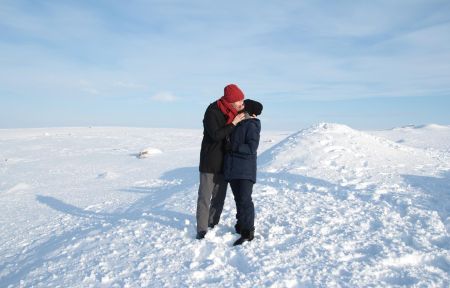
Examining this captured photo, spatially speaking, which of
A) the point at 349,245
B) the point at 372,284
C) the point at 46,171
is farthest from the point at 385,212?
the point at 46,171

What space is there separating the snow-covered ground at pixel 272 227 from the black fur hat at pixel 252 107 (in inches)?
73.0

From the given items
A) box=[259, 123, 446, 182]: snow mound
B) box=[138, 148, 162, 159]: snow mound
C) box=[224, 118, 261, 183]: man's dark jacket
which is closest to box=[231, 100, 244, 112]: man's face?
box=[224, 118, 261, 183]: man's dark jacket

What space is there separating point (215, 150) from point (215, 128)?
38 centimetres

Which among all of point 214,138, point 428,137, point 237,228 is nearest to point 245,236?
point 237,228

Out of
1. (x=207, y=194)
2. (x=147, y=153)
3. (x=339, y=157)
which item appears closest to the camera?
(x=207, y=194)

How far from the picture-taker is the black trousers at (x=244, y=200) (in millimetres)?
5484

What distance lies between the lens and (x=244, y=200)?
5.53 metres

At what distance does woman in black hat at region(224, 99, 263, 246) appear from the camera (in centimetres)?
542

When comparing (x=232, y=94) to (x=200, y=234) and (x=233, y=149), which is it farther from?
(x=200, y=234)

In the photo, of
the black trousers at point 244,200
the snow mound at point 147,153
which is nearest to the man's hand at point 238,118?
the black trousers at point 244,200

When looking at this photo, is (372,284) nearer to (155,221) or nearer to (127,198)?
(155,221)

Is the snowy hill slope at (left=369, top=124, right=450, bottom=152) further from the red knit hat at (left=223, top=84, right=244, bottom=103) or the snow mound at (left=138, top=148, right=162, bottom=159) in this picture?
the red knit hat at (left=223, top=84, right=244, bottom=103)

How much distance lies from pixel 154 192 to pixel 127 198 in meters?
0.86

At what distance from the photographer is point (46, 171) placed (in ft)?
52.5
